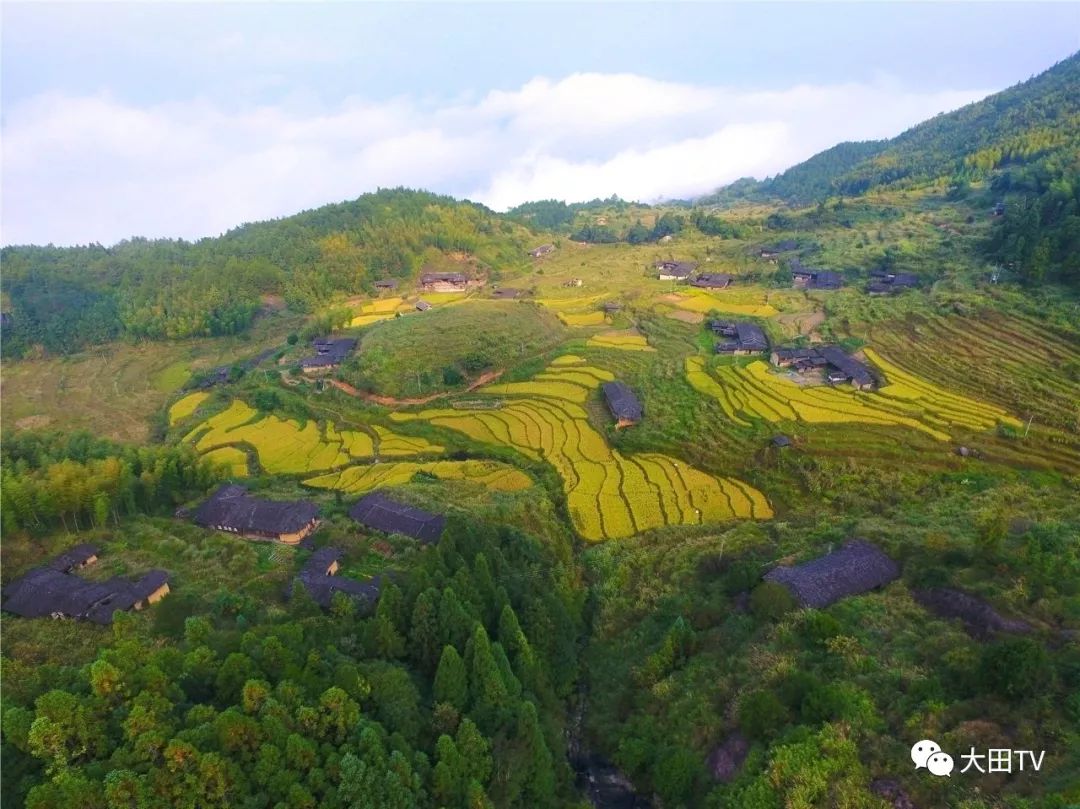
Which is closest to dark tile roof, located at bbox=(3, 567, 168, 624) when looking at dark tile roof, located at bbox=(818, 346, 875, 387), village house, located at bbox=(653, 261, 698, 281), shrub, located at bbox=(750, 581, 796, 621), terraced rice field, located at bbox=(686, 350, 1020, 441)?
shrub, located at bbox=(750, 581, 796, 621)

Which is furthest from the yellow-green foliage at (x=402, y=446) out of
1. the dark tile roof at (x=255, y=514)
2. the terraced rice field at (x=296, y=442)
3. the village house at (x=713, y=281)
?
the village house at (x=713, y=281)

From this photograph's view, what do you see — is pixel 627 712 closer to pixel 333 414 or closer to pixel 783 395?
pixel 783 395

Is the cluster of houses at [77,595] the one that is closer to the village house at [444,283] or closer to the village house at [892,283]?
the village house at [892,283]

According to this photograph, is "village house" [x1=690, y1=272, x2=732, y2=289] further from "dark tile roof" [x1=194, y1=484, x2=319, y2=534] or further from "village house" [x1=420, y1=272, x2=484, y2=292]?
"dark tile roof" [x1=194, y1=484, x2=319, y2=534]

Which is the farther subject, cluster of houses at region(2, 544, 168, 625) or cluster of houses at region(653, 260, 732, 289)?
cluster of houses at region(653, 260, 732, 289)

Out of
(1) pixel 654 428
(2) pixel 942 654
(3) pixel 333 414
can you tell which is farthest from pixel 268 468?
(2) pixel 942 654
